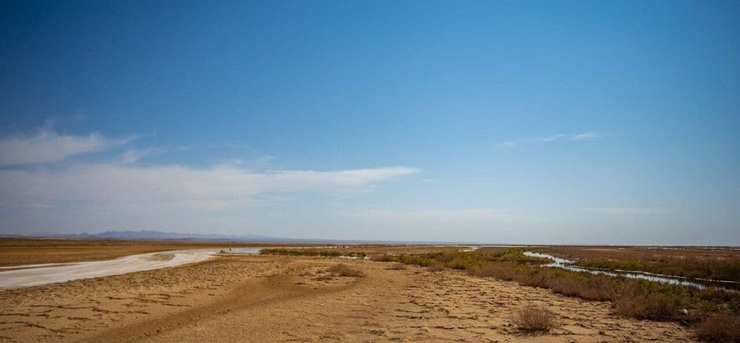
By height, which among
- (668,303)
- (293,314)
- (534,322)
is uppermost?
(668,303)

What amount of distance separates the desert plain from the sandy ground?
29 mm

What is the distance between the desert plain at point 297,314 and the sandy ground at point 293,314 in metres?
0.03

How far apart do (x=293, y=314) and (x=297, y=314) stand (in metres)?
0.13

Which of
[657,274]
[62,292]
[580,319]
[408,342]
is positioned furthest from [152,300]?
[657,274]

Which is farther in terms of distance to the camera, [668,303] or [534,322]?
[668,303]

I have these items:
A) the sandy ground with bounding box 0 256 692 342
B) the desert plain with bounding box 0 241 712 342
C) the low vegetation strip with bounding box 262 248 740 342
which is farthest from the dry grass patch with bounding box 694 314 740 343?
the desert plain with bounding box 0 241 712 342

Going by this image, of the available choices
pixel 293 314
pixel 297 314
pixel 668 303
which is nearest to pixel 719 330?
pixel 668 303

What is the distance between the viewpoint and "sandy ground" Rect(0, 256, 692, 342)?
32.7 feet

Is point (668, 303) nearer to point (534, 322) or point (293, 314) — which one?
point (534, 322)

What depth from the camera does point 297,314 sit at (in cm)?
1267

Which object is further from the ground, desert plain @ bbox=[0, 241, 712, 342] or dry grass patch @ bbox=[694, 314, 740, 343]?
dry grass patch @ bbox=[694, 314, 740, 343]

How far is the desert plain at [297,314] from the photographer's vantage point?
998 centimetres

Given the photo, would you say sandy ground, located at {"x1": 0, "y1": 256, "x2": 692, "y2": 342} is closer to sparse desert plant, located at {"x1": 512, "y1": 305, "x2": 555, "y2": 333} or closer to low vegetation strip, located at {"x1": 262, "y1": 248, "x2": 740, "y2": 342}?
sparse desert plant, located at {"x1": 512, "y1": 305, "x2": 555, "y2": 333}

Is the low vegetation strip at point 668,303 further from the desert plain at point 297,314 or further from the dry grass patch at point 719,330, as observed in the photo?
the desert plain at point 297,314
